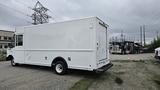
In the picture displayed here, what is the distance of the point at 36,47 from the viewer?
9.05 m

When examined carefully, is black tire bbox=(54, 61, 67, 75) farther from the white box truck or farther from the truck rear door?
the truck rear door

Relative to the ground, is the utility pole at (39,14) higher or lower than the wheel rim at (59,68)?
higher

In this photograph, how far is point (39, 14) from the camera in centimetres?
3416

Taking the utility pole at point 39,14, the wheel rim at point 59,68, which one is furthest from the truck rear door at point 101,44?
the utility pole at point 39,14

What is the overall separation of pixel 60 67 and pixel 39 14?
1140 inches

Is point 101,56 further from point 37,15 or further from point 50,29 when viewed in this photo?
point 37,15

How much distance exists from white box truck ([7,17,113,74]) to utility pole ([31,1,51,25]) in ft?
81.9

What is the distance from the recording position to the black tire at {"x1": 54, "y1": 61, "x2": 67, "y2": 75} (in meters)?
7.75

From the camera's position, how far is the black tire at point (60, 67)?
775 centimetres

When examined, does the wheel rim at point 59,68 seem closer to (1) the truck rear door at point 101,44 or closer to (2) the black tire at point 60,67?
(2) the black tire at point 60,67

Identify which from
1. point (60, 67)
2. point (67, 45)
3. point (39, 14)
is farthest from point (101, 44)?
point (39, 14)

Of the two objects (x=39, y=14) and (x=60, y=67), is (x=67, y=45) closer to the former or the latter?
(x=60, y=67)

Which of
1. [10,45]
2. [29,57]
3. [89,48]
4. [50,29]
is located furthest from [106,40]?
[10,45]

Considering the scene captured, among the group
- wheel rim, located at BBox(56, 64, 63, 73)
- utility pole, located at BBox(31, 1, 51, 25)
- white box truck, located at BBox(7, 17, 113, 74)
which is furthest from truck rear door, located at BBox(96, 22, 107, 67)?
utility pole, located at BBox(31, 1, 51, 25)
